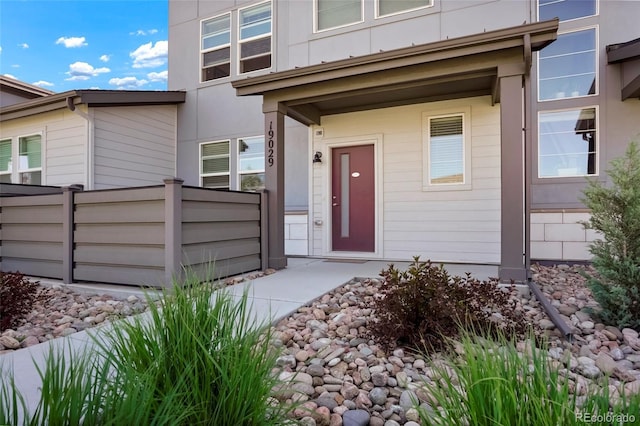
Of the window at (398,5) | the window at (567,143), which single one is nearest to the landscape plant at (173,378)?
the window at (567,143)

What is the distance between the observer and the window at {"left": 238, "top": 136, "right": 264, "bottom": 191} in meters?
7.38

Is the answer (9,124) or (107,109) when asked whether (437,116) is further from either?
(9,124)

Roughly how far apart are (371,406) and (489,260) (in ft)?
15.2

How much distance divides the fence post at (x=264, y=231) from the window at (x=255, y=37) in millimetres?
3265

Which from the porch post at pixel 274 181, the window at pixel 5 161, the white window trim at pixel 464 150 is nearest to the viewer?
the porch post at pixel 274 181

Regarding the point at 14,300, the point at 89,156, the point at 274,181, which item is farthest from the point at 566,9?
the point at 89,156

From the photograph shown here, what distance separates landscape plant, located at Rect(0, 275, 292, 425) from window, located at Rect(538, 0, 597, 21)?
6360mm

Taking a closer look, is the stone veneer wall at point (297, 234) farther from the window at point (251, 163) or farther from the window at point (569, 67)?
the window at point (569, 67)

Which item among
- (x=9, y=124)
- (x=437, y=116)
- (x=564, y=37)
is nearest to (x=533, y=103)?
(x=564, y=37)

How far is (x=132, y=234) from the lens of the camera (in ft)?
14.1

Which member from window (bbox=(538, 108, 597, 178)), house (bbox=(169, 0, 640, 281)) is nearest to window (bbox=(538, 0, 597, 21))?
house (bbox=(169, 0, 640, 281))

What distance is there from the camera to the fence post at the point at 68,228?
4.62 m

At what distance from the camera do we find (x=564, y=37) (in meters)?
5.42

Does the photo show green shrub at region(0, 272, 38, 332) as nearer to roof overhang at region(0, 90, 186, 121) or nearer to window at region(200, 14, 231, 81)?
roof overhang at region(0, 90, 186, 121)
